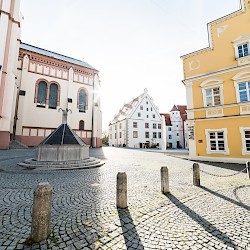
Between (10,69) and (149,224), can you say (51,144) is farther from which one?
(10,69)

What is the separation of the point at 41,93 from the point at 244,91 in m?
28.4

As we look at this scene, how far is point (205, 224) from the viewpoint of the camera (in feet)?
10.2

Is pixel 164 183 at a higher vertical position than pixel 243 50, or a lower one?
lower

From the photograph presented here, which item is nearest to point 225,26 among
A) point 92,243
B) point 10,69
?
point 92,243

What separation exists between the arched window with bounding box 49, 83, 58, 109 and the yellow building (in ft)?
74.2

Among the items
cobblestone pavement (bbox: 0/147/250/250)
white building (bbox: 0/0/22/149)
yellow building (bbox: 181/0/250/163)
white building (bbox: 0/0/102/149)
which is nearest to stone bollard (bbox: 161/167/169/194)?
cobblestone pavement (bbox: 0/147/250/250)

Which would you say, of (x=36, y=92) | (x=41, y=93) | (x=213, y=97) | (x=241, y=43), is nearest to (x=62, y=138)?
(x=213, y=97)

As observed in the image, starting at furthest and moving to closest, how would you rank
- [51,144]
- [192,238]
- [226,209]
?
[51,144], [226,209], [192,238]

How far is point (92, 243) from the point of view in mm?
2451

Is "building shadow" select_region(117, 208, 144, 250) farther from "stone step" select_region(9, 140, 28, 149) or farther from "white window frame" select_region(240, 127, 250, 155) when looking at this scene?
"stone step" select_region(9, 140, 28, 149)

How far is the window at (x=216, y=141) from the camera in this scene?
12.6 m

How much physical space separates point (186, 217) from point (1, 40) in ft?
84.7

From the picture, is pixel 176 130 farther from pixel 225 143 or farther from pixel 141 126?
pixel 225 143

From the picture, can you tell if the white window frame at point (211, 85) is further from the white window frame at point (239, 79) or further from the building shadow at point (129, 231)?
the building shadow at point (129, 231)
